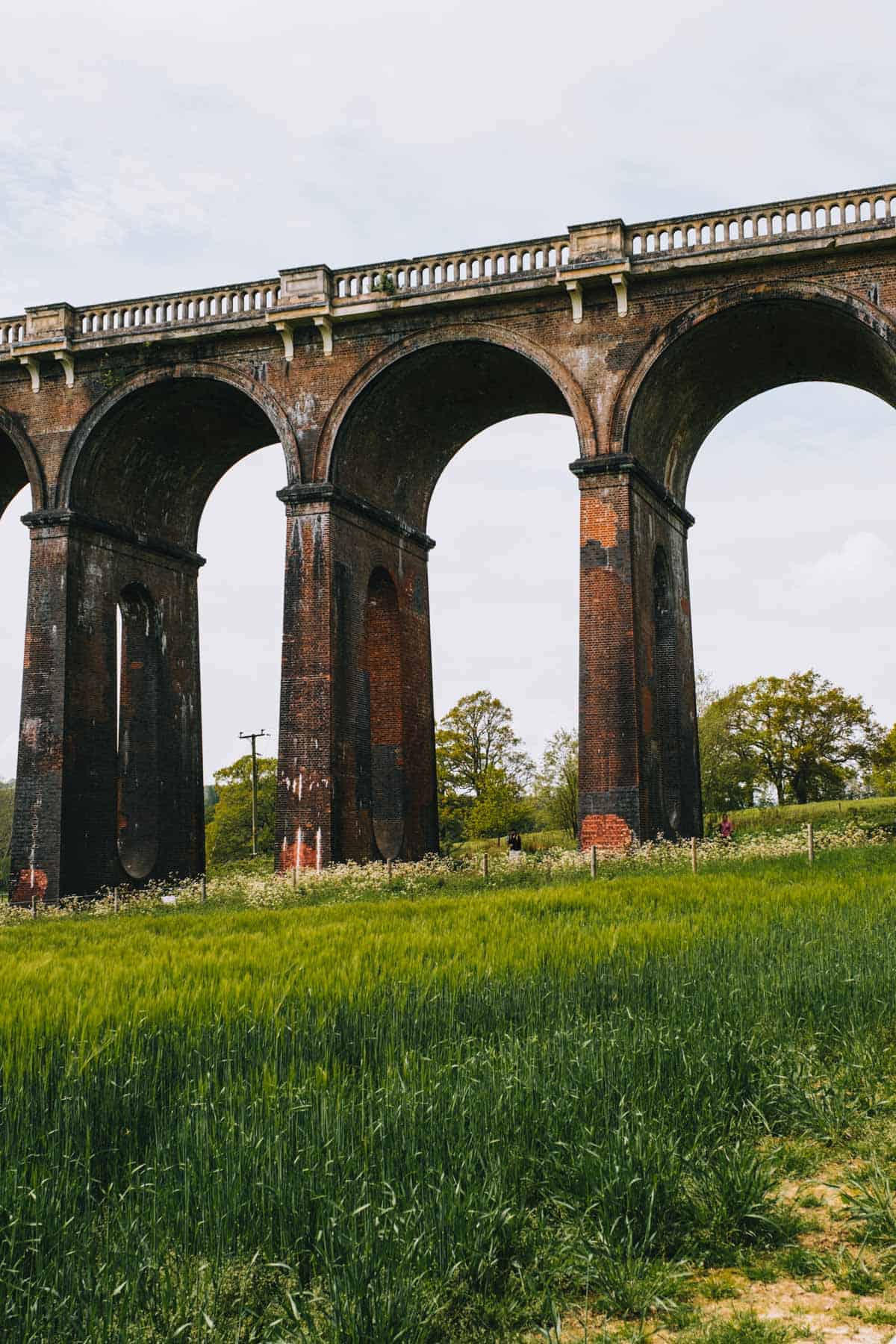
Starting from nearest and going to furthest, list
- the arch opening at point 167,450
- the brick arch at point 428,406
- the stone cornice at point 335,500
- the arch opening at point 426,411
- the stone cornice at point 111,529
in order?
the brick arch at point 428,406, the stone cornice at point 335,500, the arch opening at point 426,411, the stone cornice at point 111,529, the arch opening at point 167,450

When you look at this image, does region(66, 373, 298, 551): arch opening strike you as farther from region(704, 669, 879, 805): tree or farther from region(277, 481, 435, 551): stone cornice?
region(704, 669, 879, 805): tree

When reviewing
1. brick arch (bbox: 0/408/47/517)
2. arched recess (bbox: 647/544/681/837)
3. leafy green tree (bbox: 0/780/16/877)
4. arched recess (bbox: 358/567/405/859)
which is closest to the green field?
arched recess (bbox: 647/544/681/837)

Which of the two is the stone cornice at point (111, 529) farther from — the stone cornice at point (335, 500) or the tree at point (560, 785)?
the tree at point (560, 785)

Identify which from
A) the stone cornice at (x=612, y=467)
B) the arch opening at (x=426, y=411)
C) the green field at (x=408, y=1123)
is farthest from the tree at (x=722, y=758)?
the green field at (x=408, y=1123)

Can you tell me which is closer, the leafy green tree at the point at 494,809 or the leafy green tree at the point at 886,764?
the leafy green tree at the point at 886,764

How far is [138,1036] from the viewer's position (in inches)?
251

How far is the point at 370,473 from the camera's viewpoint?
83.4 feet

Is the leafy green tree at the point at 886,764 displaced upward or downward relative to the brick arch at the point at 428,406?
downward

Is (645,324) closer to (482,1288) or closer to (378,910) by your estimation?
(378,910)

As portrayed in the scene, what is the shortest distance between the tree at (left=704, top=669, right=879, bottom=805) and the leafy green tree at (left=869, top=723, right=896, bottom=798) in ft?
1.56

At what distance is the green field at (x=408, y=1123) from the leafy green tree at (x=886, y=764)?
1849 inches

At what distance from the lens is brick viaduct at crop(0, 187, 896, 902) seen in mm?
21859

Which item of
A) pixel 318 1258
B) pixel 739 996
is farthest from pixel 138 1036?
pixel 739 996

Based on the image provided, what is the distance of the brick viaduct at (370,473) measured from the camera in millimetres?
21859
